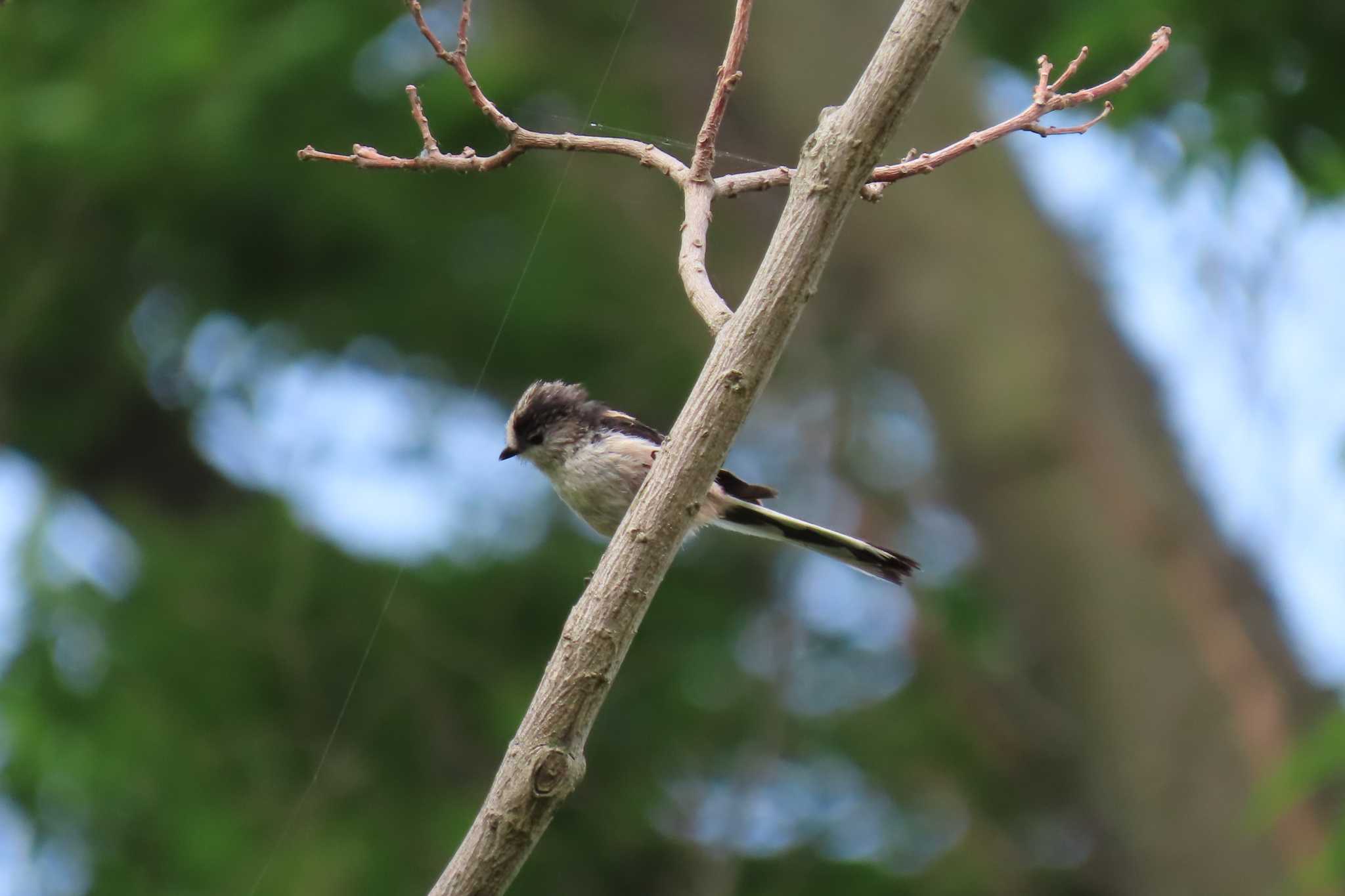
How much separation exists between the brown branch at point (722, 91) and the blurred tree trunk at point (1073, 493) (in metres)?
4.60

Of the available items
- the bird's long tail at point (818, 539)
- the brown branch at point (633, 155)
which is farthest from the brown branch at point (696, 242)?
the bird's long tail at point (818, 539)

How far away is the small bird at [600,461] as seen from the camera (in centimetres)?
351

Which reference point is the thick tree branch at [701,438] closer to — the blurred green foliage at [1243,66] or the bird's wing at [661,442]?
the bird's wing at [661,442]

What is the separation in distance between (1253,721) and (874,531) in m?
2.58

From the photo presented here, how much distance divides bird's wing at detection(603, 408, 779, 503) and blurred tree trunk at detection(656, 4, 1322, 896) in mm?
3694

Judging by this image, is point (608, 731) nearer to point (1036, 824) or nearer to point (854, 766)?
point (854, 766)

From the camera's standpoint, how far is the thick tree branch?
2234 millimetres

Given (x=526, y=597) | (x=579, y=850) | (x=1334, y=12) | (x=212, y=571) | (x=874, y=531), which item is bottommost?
(x=579, y=850)

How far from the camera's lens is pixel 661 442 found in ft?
11.9

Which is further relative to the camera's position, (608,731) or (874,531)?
(874,531)

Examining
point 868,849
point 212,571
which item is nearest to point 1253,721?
point 868,849

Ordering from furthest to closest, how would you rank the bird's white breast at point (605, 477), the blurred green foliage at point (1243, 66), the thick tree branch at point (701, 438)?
the blurred green foliage at point (1243, 66) → the bird's white breast at point (605, 477) → the thick tree branch at point (701, 438)

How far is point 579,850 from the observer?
306 inches

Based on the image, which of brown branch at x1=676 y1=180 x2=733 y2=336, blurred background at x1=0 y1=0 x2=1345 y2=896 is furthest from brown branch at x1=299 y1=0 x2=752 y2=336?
blurred background at x1=0 y1=0 x2=1345 y2=896
